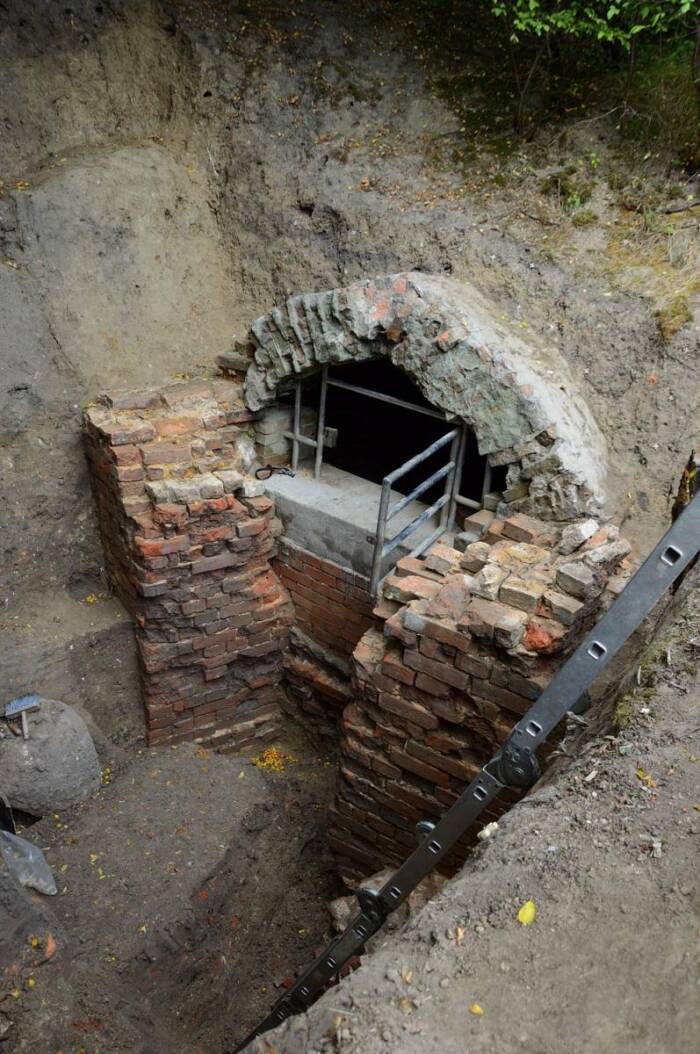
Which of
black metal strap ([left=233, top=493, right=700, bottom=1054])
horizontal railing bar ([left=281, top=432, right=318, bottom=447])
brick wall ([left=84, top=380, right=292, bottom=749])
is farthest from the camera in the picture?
horizontal railing bar ([left=281, top=432, right=318, bottom=447])

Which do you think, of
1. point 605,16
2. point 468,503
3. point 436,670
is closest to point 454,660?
point 436,670

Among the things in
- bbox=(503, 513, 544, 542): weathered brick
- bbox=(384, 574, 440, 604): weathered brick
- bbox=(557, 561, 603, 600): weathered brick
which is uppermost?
bbox=(557, 561, 603, 600): weathered brick

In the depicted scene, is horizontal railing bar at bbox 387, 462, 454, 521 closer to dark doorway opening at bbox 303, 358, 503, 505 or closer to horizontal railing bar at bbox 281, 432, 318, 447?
horizontal railing bar at bbox 281, 432, 318, 447

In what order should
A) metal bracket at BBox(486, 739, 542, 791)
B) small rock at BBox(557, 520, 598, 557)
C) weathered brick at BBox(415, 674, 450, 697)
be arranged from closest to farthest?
metal bracket at BBox(486, 739, 542, 791), weathered brick at BBox(415, 674, 450, 697), small rock at BBox(557, 520, 598, 557)

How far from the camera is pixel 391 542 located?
4887 mm

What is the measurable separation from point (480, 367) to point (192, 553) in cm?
228

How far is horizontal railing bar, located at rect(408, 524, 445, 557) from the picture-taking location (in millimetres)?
5066

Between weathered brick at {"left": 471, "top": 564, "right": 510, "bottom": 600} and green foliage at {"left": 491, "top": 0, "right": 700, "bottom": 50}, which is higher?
green foliage at {"left": 491, "top": 0, "right": 700, "bottom": 50}

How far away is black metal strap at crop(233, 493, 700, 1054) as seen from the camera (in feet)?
7.30

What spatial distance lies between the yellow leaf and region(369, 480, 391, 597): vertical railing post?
2.59 meters

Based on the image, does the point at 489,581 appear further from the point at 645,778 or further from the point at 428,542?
the point at 645,778

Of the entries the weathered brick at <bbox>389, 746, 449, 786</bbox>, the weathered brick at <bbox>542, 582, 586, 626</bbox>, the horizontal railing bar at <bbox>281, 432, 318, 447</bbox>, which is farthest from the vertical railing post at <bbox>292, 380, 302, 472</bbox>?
the weathered brick at <bbox>542, 582, 586, 626</bbox>

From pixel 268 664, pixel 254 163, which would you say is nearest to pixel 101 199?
pixel 254 163

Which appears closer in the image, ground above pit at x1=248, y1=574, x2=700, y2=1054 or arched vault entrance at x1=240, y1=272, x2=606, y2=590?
ground above pit at x1=248, y1=574, x2=700, y2=1054
